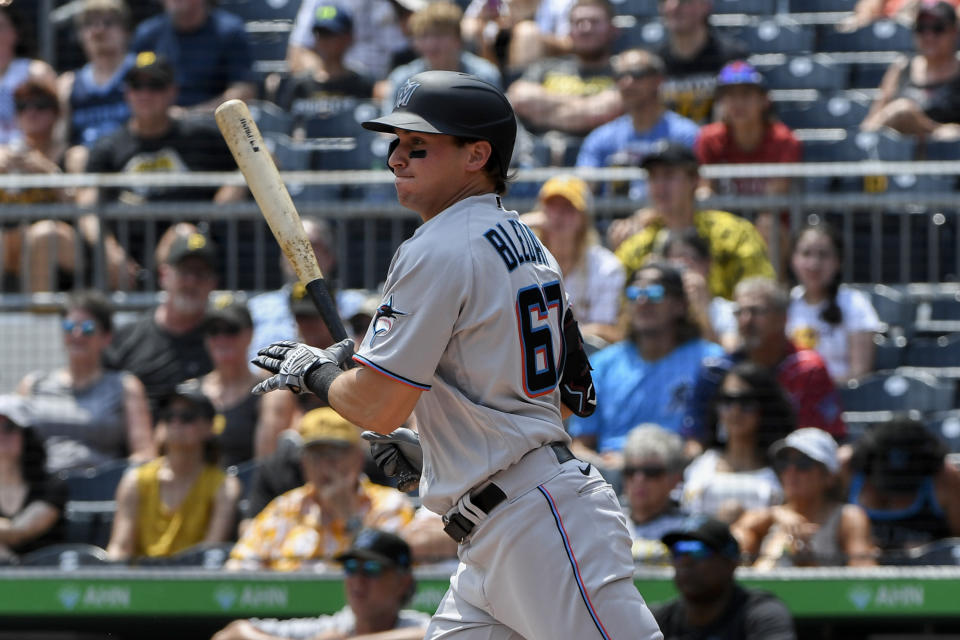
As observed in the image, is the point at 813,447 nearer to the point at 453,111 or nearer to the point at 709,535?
the point at 709,535

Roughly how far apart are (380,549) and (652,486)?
120cm

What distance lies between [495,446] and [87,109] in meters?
6.39

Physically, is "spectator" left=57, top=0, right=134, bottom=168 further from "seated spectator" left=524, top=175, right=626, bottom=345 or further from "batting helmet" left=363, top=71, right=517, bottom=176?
"batting helmet" left=363, top=71, right=517, bottom=176

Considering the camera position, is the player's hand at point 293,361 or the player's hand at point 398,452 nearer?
the player's hand at point 293,361

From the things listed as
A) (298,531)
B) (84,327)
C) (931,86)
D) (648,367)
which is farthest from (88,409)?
(931,86)

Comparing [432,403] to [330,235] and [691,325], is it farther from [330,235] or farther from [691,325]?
[330,235]

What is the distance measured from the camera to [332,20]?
28.4 feet

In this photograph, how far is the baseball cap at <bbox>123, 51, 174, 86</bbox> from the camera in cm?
789

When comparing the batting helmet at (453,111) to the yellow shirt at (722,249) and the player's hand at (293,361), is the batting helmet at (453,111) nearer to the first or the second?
the player's hand at (293,361)

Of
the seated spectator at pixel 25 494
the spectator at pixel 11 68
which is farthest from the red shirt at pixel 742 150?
the spectator at pixel 11 68

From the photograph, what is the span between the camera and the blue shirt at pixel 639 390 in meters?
6.41

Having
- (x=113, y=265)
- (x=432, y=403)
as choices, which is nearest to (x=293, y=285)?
(x=113, y=265)

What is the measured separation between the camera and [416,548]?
6.00m

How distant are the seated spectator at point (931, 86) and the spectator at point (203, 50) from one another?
3.63 m
